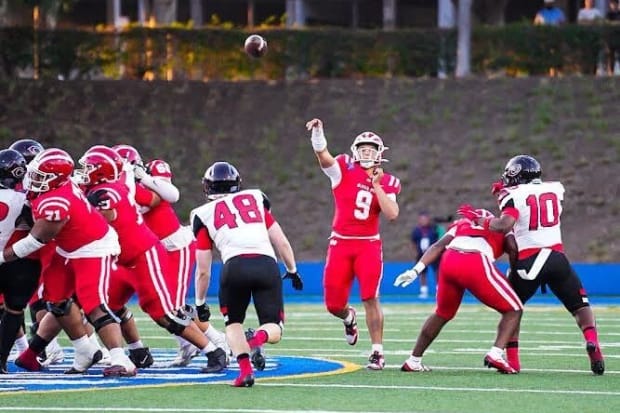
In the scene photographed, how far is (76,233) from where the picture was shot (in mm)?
12289

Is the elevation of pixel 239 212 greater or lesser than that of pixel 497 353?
greater

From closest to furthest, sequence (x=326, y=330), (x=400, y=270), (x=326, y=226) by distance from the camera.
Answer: (x=326, y=330) → (x=400, y=270) → (x=326, y=226)

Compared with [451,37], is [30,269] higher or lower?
lower

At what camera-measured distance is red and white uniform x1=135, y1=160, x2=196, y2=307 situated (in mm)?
13625

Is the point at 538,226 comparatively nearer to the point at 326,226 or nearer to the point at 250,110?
the point at 326,226

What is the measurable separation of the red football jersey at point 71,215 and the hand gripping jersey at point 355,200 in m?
2.36

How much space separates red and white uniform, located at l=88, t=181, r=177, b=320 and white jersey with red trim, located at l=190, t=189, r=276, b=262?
3.10 feet

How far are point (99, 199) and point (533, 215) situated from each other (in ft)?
11.4

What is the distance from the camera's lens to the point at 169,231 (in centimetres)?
1384

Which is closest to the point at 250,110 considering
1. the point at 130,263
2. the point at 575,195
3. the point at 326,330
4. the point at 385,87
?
the point at 385,87

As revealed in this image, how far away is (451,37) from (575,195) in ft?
16.7

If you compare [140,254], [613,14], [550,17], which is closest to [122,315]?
[140,254]

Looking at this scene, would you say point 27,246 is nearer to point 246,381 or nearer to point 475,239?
point 246,381

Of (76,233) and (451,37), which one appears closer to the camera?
(76,233)
